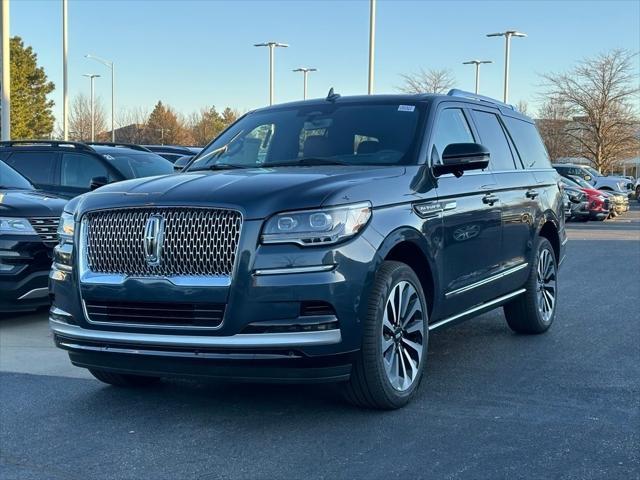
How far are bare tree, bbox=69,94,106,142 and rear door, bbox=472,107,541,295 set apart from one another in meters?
54.1

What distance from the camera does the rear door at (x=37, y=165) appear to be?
418 inches

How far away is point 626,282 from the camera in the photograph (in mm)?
10438

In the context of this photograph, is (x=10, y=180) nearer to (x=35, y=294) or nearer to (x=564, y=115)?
(x=35, y=294)

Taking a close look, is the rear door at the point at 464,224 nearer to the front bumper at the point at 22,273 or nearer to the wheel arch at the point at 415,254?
the wheel arch at the point at 415,254

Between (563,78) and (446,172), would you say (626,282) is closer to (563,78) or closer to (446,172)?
(446,172)

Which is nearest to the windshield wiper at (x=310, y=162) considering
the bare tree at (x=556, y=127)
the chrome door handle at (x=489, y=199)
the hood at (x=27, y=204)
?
the chrome door handle at (x=489, y=199)

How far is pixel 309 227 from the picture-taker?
4117 mm

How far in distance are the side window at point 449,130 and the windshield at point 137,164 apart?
5.83m

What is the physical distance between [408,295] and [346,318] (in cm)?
71

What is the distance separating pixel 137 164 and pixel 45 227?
352 cm

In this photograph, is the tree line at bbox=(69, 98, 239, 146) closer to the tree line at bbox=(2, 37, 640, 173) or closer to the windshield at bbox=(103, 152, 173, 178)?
the tree line at bbox=(2, 37, 640, 173)

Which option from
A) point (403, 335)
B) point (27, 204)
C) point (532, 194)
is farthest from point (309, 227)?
point (27, 204)

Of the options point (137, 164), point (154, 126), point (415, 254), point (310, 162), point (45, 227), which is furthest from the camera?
point (154, 126)

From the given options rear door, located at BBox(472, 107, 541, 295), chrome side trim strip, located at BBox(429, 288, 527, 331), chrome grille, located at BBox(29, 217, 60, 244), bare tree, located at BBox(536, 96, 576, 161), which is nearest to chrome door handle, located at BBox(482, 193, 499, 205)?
rear door, located at BBox(472, 107, 541, 295)
